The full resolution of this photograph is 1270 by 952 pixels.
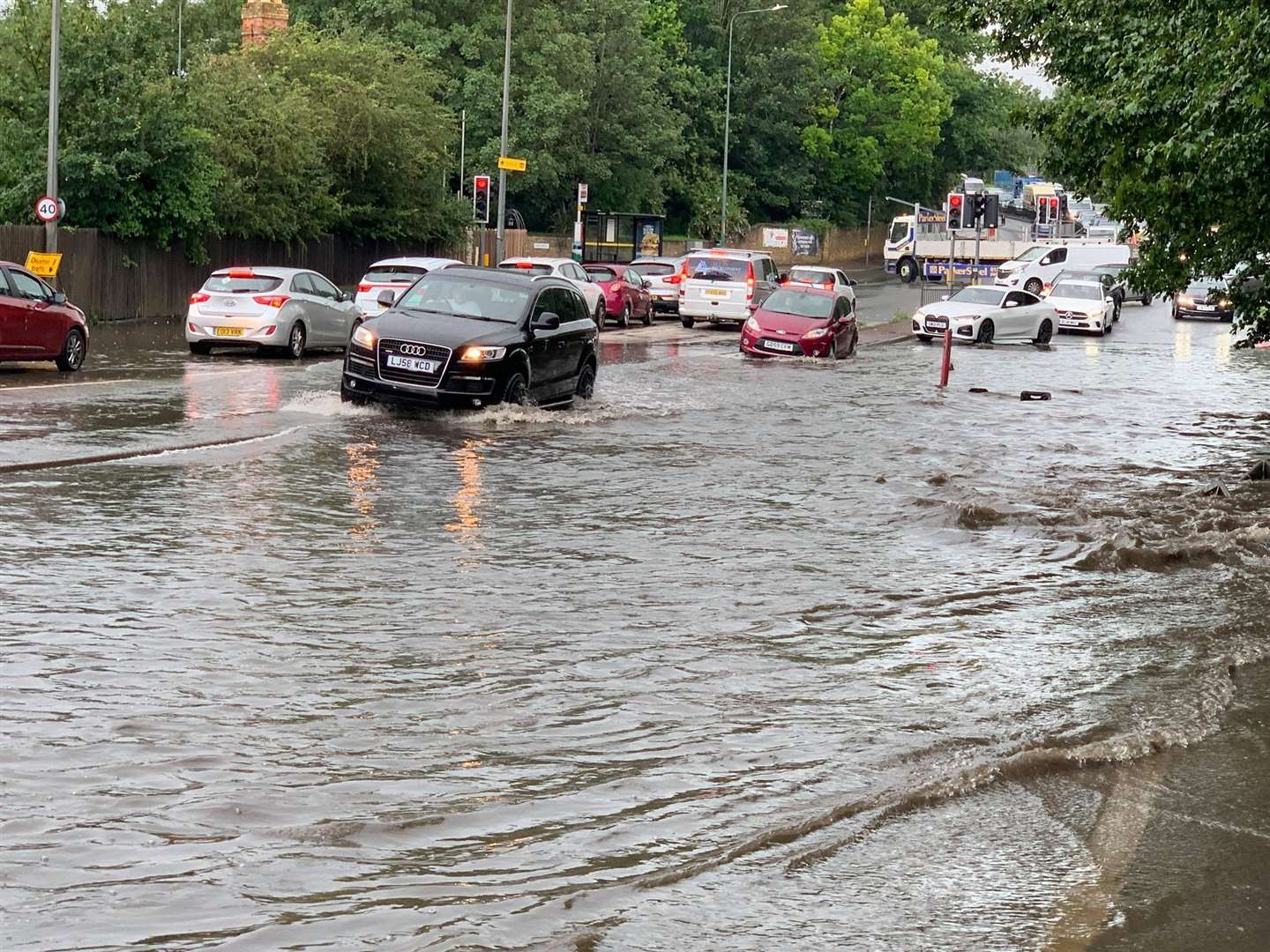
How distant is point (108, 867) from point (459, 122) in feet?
199

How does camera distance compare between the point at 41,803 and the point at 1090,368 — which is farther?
the point at 1090,368

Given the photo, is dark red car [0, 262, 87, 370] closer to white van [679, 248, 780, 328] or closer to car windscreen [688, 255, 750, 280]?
white van [679, 248, 780, 328]

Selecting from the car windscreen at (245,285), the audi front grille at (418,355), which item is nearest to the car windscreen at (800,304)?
the car windscreen at (245,285)

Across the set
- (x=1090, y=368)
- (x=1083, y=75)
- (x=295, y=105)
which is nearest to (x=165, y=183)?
(x=295, y=105)

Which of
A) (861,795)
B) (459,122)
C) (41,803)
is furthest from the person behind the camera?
(459,122)

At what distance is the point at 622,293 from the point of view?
142 ft

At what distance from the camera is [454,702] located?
7820 mm

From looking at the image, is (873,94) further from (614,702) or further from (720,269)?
(614,702)

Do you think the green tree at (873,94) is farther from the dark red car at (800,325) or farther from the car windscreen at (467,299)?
the car windscreen at (467,299)

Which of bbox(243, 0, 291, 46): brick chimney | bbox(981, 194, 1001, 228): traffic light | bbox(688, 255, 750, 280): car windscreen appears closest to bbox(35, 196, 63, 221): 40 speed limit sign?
bbox(688, 255, 750, 280): car windscreen

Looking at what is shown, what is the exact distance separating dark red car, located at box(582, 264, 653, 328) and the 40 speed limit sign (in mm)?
13463

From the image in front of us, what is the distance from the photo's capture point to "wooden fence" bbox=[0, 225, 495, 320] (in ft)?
115

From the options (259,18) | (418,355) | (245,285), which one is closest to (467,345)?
(418,355)

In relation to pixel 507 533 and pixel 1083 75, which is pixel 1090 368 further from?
pixel 507 533
